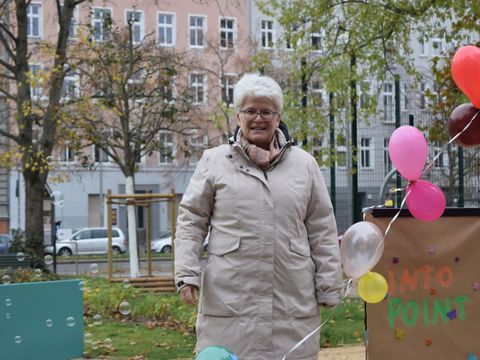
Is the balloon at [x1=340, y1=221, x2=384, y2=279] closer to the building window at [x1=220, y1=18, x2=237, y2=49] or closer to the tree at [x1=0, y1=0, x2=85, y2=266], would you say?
the tree at [x1=0, y1=0, x2=85, y2=266]

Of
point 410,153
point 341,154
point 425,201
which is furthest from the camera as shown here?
point 341,154

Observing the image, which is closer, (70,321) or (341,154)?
(70,321)

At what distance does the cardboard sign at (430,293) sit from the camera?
6023 mm

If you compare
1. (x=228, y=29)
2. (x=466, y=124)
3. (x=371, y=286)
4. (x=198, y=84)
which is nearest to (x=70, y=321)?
(x=371, y=286)

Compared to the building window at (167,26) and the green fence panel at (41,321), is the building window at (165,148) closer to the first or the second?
the building window at (167,26)

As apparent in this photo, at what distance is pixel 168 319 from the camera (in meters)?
11.1

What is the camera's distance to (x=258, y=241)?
401 centimetres

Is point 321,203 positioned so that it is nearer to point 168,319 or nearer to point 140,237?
point 168,319

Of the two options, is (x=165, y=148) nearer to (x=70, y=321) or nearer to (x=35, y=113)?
(x=35, y=113)

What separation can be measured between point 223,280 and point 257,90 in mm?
901

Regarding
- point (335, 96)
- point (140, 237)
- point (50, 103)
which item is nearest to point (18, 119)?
point (50, 103)

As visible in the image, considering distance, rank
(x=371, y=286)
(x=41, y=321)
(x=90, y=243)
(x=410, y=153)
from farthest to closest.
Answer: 1. (x=90, y=243)
2. (x=41, y=321)
3. (x=410, y=153)
4. (x=371, y=286)

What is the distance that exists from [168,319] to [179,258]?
23.5ft

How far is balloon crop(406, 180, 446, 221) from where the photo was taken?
211 inches
